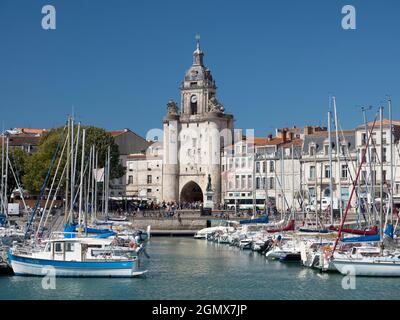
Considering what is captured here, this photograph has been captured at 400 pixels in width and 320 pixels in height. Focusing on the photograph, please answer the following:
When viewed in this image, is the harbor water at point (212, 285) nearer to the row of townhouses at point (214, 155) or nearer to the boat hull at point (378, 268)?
the boat hull at point (378, 268)

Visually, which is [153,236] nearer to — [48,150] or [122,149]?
[48,150]

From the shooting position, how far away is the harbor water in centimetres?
3781

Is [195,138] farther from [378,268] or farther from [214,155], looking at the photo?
[378,268]

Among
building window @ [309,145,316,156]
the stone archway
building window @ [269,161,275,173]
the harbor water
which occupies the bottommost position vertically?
the harbor water

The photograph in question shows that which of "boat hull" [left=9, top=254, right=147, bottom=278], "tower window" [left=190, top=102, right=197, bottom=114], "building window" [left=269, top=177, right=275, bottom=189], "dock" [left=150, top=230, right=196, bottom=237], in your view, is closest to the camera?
"boat hull" [left=9, top=254, right=147, bottom=278]

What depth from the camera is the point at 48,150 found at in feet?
305

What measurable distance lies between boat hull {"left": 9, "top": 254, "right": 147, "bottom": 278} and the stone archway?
202 feet

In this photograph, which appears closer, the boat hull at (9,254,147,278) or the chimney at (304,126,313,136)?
the boat hull at (9,254,147,278)

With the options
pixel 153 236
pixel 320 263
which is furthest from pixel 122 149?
pixel 320 263

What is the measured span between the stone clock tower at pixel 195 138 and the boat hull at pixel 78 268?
5927 centimetres

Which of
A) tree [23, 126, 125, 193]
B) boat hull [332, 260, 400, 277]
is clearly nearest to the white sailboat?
boat hull [332, 260, 400, 277]

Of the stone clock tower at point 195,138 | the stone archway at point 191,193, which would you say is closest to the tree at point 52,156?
the stone clock tower at point 195,138

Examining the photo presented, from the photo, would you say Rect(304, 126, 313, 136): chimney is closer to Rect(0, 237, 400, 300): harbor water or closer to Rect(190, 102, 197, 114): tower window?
Rect(190, 102, 197, 114): tower window

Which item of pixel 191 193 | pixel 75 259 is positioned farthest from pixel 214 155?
pixel 75 259
